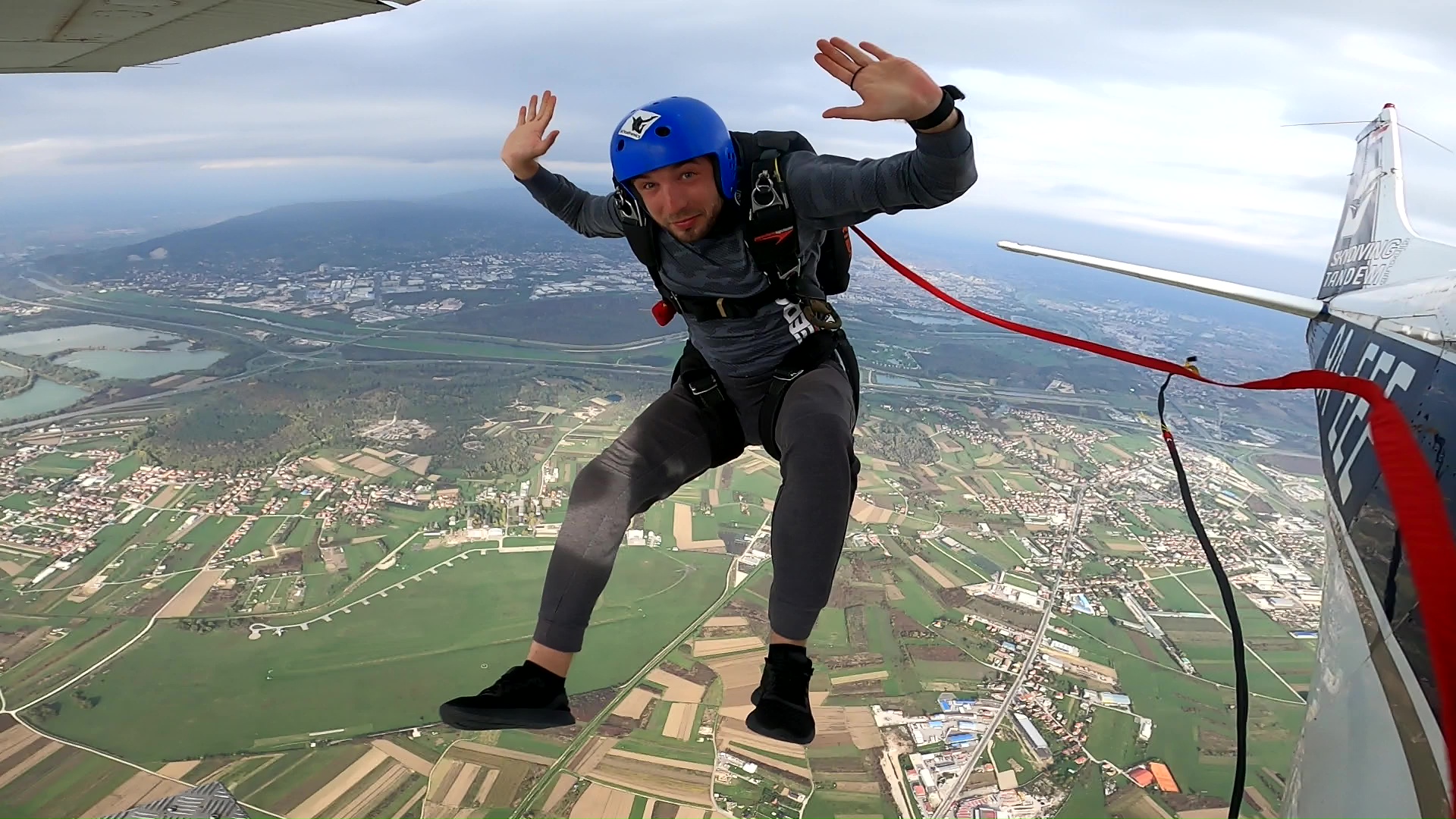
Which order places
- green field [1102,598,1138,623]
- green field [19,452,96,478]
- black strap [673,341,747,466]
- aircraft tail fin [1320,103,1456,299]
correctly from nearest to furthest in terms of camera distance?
1. black strap [673,341,747,466]
2. aircraft tail fin [1320,103,1456,299]
3. green field [1102,598,1138,623]
4. green field [19,452,96,478]

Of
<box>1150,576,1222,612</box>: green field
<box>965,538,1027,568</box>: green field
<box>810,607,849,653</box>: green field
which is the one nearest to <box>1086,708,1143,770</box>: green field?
<box>810,607,849,653</box>: green field

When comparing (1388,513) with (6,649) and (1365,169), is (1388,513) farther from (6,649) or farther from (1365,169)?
(6,649)

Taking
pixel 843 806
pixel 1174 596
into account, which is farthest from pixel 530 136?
pixel 1174 596

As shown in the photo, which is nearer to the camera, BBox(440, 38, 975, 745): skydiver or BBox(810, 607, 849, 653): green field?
BBox(440, 38, 975, 745): skydiver

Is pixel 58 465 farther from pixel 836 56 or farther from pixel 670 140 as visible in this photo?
pixel 836 56

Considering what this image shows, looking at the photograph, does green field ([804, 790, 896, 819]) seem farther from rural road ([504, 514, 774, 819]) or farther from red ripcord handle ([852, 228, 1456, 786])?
red ripcord handle ([852, 228, 1456, 786])

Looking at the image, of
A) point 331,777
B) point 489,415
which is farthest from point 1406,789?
point 489,415

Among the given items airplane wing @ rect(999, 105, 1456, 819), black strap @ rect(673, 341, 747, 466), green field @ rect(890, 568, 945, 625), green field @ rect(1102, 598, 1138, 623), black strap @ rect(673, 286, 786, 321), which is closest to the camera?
airplane wing @ rect(999, 105, 1456, 819)
